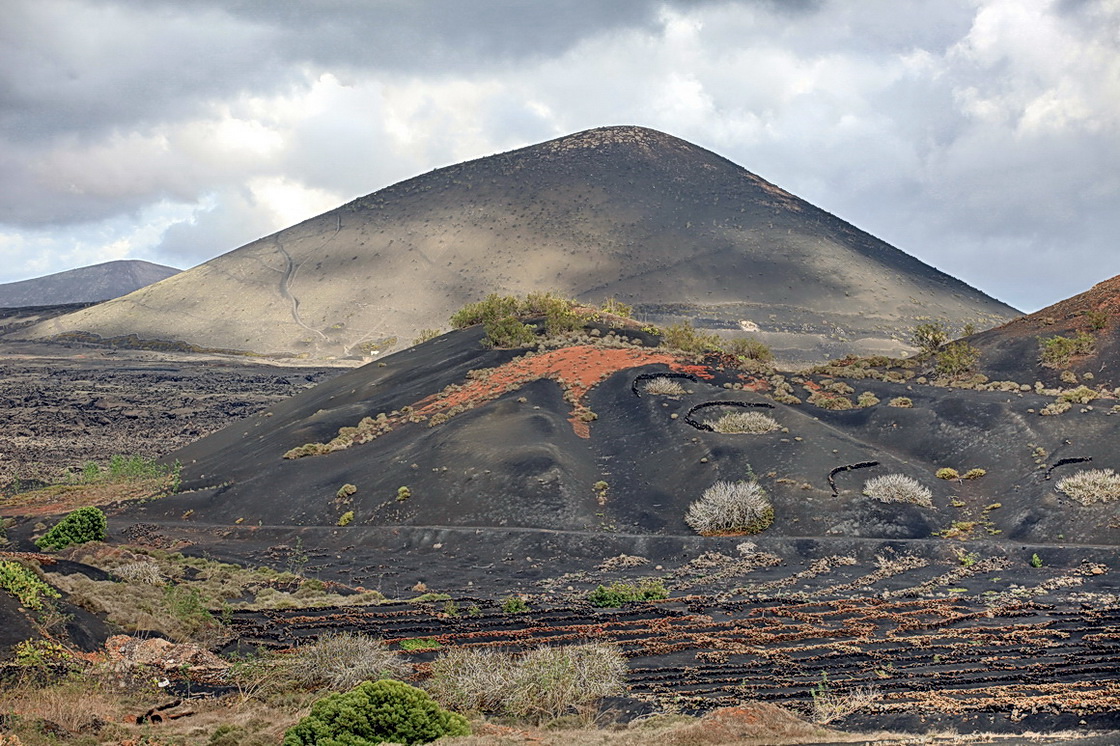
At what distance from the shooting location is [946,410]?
3909 cm

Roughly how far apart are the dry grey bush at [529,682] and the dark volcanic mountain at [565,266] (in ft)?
297

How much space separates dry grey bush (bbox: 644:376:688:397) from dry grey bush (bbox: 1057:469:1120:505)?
16.9 m

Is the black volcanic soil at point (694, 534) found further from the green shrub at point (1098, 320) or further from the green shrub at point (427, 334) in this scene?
the green shrub at point (427, 334)

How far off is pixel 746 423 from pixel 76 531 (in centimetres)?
2551

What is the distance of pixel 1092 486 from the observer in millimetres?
30188

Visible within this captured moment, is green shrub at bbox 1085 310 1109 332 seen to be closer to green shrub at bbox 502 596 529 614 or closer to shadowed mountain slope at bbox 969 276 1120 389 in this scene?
shadowed mountain slope at bbox 969 276 1120 389

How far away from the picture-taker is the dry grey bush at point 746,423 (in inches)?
1532

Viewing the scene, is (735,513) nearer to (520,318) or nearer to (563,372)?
(563,372)

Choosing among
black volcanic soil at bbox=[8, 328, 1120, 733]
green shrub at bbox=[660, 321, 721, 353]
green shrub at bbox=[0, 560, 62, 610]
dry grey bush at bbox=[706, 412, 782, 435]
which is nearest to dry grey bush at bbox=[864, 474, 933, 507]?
black volcanic soil at bbox=[8, 328, 1120, 733]

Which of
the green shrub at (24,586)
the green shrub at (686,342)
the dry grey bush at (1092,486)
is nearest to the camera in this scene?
the green shrub at (24,586)

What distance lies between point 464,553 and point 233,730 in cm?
1812

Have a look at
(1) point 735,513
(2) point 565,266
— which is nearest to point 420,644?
(1) point 735,513

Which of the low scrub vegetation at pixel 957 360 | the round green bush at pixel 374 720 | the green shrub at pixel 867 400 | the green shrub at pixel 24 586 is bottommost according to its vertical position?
the round green bush at pixel 374 720

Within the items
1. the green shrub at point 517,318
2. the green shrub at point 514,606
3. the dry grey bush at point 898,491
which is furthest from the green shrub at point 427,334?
the green shrub at point 514,606
